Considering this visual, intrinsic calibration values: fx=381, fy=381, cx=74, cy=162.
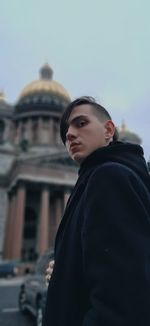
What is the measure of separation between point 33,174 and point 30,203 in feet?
24.0

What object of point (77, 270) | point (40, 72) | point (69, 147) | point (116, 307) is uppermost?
point (40, 72)

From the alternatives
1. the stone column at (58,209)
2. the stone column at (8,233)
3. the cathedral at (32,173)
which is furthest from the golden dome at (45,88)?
the stone column at (58,209)

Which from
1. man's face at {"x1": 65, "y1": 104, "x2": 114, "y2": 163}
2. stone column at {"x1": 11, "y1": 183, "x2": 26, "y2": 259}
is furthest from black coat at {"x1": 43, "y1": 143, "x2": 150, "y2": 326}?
stone column at {"x1": 11, "y1": 183, "x2": 26, "y2": 259}

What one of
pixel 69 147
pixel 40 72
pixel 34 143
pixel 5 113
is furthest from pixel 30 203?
pixel 69 147

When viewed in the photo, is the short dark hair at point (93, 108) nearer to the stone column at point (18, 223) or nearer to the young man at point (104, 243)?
the young man at point (104, 243)

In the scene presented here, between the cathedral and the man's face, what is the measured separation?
3192 centimetres

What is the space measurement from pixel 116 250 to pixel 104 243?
0.07 m

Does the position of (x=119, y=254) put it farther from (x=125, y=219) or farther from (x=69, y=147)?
(x=69, y=147)

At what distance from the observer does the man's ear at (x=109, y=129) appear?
2252 mm

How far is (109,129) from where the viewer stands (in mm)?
2271

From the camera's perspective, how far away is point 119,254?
1617mm

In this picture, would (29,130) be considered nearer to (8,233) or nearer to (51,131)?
(51,131)

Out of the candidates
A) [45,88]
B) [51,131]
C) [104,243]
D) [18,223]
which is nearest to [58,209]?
[18,223]

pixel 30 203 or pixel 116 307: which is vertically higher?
pixel 30 203
